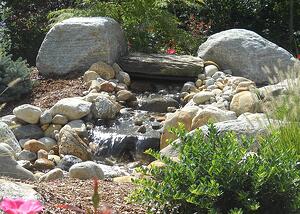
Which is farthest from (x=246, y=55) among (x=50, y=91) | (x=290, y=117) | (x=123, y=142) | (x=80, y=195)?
(x=80, y=195)

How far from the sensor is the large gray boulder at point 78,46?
918cm

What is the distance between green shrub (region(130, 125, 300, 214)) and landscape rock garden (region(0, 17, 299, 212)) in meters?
1.70

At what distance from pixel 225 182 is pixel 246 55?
5806 mm

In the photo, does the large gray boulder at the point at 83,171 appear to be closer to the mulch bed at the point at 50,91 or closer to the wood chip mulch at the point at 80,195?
the wood chip mulch at the point at 80,195

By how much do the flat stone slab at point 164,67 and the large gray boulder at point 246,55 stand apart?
33cm

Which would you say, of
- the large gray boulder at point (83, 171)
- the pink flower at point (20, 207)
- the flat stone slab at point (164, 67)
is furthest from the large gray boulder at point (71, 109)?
the pink flower at point (20, 207)

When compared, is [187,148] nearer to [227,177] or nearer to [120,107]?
[227,177]

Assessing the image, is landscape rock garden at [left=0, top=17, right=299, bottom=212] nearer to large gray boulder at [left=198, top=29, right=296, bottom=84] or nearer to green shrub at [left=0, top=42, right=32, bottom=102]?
large gray boulder at [left=198, top=29, right=296, bottom=84]

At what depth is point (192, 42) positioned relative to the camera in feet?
34.1

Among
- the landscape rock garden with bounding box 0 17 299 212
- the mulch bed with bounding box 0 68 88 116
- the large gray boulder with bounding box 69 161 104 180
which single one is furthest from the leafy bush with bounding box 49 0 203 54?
the large gray boulder with bounding box 69 161 104 180

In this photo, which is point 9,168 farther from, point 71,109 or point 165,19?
point 165,19

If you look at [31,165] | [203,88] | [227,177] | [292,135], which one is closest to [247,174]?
[227,177]

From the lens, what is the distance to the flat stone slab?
8875mm

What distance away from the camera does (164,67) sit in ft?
29.0
